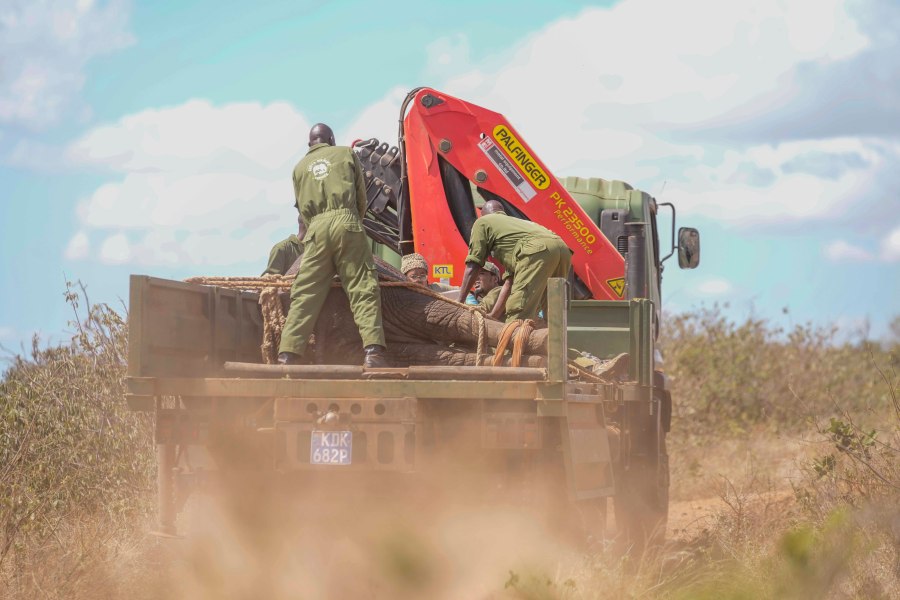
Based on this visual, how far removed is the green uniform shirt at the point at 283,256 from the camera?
7.96 metres

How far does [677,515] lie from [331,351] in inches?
210

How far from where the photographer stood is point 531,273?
7219mm

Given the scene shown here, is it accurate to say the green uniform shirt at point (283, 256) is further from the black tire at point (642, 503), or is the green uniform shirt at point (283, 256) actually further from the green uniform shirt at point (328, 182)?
the black tire at point (642, 503)

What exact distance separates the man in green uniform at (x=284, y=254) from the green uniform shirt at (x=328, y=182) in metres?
0.97

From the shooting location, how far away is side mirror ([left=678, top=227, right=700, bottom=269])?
32.3ft

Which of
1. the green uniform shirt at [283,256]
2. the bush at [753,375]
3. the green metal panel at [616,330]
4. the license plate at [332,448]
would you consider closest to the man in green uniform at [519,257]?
the green metal panel at [616,330]

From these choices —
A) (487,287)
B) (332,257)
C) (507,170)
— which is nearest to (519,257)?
(487,287)

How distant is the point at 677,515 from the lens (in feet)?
36.2

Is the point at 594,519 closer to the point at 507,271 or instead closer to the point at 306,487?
the point at 306,487

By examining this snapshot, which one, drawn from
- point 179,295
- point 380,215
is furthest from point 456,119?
point 179,295

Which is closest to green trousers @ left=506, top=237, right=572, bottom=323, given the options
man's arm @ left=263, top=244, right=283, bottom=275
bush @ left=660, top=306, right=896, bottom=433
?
man's arm @ left=263, top=244, right=283, bottom=275

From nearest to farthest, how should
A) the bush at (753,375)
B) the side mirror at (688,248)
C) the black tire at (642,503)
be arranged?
1. the black tire at (642,503)
2. the side mirror at (688,248)
3. the bush at (753,375)

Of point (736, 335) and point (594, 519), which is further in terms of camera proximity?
point (736, 335)

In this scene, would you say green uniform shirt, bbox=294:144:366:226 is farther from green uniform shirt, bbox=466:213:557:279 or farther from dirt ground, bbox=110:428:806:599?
dirt ground, bbox=110:428:806:599
